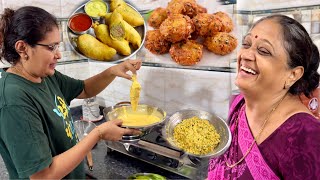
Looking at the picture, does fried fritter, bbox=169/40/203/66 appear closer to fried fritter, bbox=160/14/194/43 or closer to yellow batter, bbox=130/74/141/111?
fried fritter, bbox=160/14/194/43

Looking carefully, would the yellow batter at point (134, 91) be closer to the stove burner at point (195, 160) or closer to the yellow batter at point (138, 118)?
the yellow batter at point (138, 118)

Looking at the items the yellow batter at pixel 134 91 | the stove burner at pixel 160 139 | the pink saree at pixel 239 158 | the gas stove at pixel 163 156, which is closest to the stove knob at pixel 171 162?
the gas stove at pixel 163 156

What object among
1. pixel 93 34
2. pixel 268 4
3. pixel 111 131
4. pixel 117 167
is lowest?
pixel 117 167

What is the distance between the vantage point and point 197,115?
4.91 ft

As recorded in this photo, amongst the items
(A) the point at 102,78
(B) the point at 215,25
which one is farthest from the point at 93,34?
(B) the point at 215,25

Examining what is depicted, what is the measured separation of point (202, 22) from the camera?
159 centimetres

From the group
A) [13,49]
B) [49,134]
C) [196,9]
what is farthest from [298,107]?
[13,49]

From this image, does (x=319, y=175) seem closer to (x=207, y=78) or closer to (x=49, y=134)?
(x=207, y=78)

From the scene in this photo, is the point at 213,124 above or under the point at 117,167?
above

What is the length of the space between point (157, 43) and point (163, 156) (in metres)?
0.74

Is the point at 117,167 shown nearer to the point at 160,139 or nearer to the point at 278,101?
the point at 160,139

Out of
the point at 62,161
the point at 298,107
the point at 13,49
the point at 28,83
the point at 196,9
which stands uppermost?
the point at 196,9

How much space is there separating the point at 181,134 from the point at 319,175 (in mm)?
613

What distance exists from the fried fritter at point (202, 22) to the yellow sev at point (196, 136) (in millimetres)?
534
